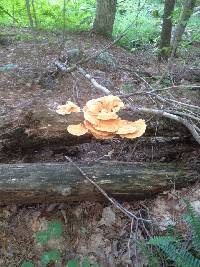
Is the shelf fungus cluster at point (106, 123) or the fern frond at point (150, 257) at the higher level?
the shelf fungus cluster at point (106, 123)

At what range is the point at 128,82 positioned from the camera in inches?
265

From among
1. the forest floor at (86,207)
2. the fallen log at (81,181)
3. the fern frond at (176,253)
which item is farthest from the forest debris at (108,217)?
the fern frond at (176,253)

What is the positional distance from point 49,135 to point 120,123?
3.10 ft

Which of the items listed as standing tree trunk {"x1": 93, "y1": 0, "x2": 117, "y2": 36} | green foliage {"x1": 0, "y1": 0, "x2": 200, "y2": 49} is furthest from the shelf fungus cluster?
standing tree trunk {"x1": 93, "y1": 0, "x2": 117, "y2": 36}

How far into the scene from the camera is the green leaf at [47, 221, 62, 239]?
3.76 metres

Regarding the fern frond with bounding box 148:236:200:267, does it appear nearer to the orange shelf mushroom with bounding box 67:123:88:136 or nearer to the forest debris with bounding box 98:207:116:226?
the forest debris with bounding box 98:207:116:226

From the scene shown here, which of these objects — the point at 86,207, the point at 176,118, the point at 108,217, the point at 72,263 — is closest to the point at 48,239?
the point at 72,263

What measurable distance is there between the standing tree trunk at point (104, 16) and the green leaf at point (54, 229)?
6383 millimetres

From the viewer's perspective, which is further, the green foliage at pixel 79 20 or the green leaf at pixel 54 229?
the green foliage at pixel 79 20

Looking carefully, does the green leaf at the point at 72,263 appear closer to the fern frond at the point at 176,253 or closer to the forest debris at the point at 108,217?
the forest debris at the point at 108,217

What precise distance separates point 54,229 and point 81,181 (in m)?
0.64

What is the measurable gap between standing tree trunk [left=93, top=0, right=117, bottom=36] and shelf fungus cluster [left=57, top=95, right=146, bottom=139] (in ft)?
17.5

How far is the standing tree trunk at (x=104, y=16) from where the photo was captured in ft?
28.9

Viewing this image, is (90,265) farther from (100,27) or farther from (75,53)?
(100,27)
